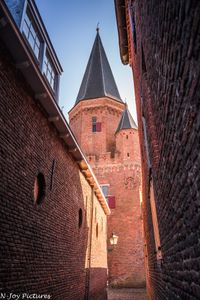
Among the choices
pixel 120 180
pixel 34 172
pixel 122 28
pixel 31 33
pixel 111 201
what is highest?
pixel 122 28

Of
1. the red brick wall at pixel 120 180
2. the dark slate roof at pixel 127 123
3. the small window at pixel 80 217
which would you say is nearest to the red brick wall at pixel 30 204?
the small window at pixel 80 217

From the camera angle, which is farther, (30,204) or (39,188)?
(39,188)

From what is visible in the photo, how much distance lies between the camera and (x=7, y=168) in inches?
161

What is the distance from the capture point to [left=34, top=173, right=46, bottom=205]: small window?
538 cm

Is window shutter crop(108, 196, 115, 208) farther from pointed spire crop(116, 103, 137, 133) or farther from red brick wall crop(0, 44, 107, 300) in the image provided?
red brick wall crop(0, 44, 107, 300)

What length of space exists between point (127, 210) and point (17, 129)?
16.6 metres

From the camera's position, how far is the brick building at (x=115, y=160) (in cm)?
1798

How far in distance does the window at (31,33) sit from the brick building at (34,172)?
3 centimetres

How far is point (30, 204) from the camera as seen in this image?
4855mm

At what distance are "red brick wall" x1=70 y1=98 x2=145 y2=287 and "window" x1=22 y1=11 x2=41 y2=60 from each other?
15.6m

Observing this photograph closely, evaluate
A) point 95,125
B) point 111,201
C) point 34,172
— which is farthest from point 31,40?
point 95,125

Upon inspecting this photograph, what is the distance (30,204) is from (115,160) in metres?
17.0

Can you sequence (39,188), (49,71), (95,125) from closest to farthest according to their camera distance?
(39,188), (49,71), (95,125)

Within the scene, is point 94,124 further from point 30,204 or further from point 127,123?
point 30,204
